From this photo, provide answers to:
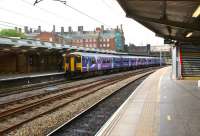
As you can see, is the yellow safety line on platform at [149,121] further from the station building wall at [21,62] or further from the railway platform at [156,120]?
the station building wall at [21,62]

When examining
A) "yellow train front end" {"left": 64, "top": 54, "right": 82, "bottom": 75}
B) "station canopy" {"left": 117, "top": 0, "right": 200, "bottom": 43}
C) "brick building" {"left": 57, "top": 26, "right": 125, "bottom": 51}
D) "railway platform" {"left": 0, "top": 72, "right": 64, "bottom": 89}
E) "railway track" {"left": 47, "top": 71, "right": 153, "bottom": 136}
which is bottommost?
"railway track" {"left": 47, "top": 71, "right": 153, "bottom": 136}

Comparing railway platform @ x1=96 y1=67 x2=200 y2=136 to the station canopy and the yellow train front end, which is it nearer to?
the station canopy

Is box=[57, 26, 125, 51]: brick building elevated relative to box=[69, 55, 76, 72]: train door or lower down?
elevated

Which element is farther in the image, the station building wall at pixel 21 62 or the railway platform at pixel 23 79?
the station building wall at pixel 21 62

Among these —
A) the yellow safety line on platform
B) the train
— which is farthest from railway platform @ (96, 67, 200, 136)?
the train

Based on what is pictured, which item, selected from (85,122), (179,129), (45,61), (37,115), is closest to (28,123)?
(37,115)

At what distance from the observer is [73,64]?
107ft

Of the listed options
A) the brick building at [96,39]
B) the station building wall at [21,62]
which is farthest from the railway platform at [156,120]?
the brick building at [96,39]

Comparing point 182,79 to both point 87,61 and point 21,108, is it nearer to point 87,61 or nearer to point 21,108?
point 87,61

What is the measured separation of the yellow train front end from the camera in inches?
1280

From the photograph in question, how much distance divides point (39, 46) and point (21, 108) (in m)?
17.8

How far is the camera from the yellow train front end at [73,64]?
32522 millimetres

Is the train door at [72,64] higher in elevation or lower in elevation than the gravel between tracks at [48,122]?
higher

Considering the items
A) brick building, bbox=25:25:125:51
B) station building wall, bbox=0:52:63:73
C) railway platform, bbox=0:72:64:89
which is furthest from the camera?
brick building, bbox=25:25:125:51
